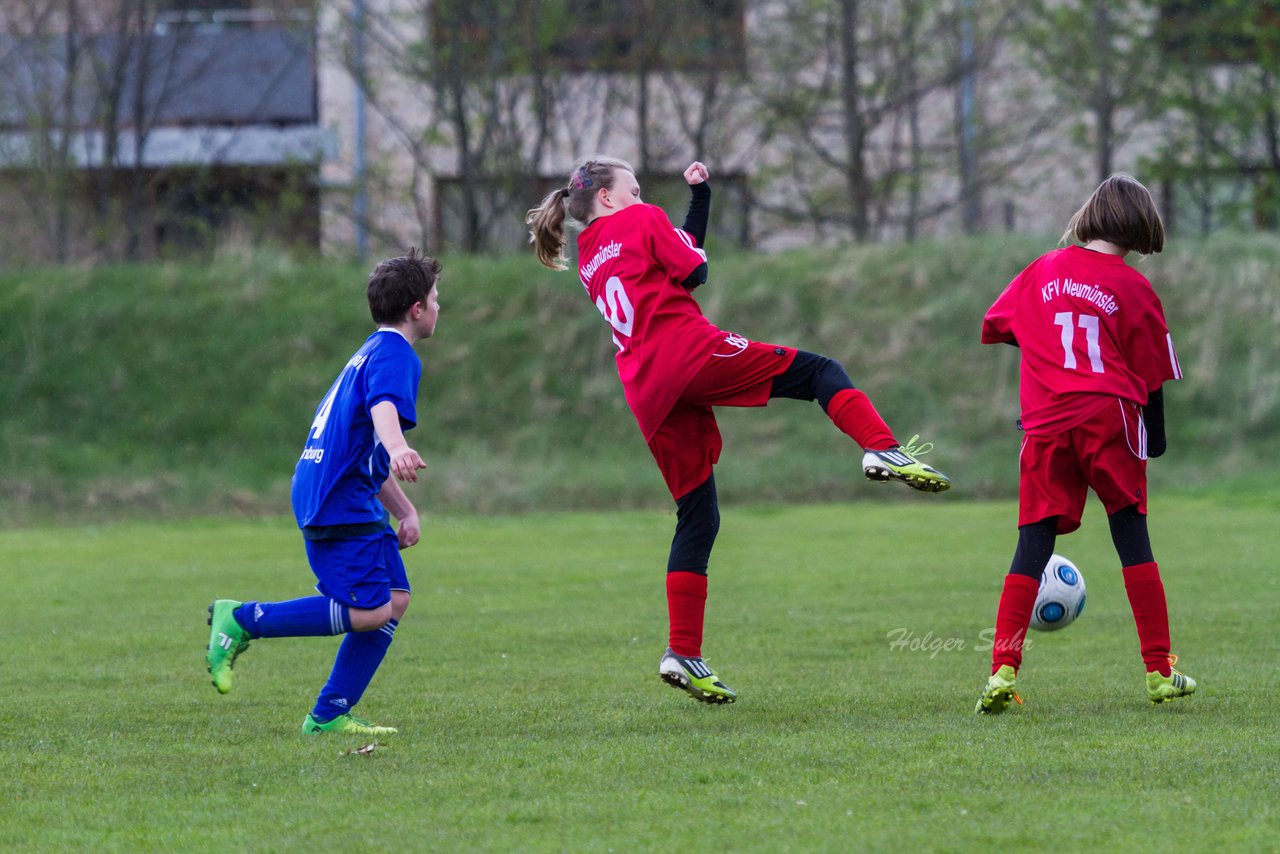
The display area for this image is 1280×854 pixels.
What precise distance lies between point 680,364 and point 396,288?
1.04m

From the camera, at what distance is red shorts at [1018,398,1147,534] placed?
18.4 feet

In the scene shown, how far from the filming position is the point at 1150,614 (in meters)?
5.77

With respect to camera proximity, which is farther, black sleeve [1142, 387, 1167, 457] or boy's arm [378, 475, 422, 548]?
black sleeve [1142, 387, 1167, 457]

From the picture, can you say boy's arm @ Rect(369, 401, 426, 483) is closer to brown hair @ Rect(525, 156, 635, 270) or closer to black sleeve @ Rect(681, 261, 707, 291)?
brown hair @ Rect(525, 156, 635, 270)

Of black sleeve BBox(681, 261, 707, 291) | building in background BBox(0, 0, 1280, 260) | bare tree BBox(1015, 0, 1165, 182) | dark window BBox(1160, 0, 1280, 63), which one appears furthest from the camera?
dark window BBox(1160, 0, 1280, 63)

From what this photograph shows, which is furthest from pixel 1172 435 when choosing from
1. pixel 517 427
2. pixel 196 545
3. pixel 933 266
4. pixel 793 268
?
pixel 196 545

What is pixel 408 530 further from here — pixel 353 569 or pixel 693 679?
pixel 693 679

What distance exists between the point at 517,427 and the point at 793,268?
4.57 m

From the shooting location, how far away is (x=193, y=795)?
4.45 meters

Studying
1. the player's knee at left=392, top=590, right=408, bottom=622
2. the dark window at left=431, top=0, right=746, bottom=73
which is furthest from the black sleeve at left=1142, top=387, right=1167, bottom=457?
the dark window at left=431, top=0, right=746, bottom=73

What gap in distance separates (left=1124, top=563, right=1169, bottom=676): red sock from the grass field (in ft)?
0.60

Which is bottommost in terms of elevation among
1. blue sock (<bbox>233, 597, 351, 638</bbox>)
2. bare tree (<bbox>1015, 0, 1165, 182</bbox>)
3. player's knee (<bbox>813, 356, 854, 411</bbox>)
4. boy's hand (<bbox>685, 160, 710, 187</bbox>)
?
blue sock (<bbox>233, 597, 351, 638</bbox>)

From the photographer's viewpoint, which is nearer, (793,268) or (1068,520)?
(1068,520)

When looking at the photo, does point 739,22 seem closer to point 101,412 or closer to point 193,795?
point 101,412
